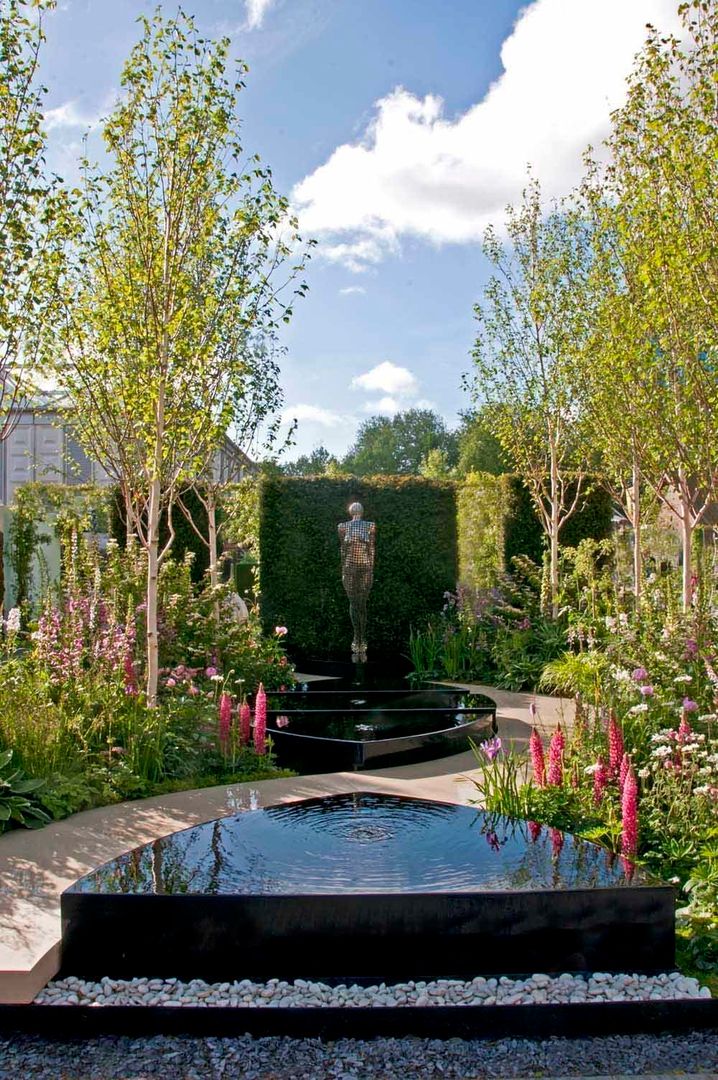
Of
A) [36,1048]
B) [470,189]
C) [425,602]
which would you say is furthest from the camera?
[425,602]

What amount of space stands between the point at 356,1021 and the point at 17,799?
2.54 m

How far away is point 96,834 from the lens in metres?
4.43

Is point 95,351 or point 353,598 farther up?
point 95,351

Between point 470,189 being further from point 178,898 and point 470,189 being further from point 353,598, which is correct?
point 178,898

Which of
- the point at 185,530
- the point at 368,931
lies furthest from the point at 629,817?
the point at 185,530

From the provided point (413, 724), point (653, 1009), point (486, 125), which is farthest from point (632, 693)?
point (486, 125)

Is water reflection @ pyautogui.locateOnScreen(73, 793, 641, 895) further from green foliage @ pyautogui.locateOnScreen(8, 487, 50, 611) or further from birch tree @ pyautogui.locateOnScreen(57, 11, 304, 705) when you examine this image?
green foliage @ pyautogui.locateOnScreen(8, 487, 50, 611)

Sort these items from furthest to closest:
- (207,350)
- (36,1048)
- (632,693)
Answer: (207,350) < (632,693) < (36,1048)

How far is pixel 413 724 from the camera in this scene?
6766 mm

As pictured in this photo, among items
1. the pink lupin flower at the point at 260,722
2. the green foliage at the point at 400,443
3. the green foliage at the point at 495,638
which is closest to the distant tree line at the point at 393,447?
the green foliage at the point at 400,443

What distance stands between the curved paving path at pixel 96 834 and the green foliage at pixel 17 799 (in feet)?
0.28

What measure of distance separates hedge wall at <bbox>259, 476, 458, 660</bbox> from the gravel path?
31.6ft

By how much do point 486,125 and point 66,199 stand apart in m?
3.60

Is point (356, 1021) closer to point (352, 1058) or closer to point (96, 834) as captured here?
point (352, 1058)
